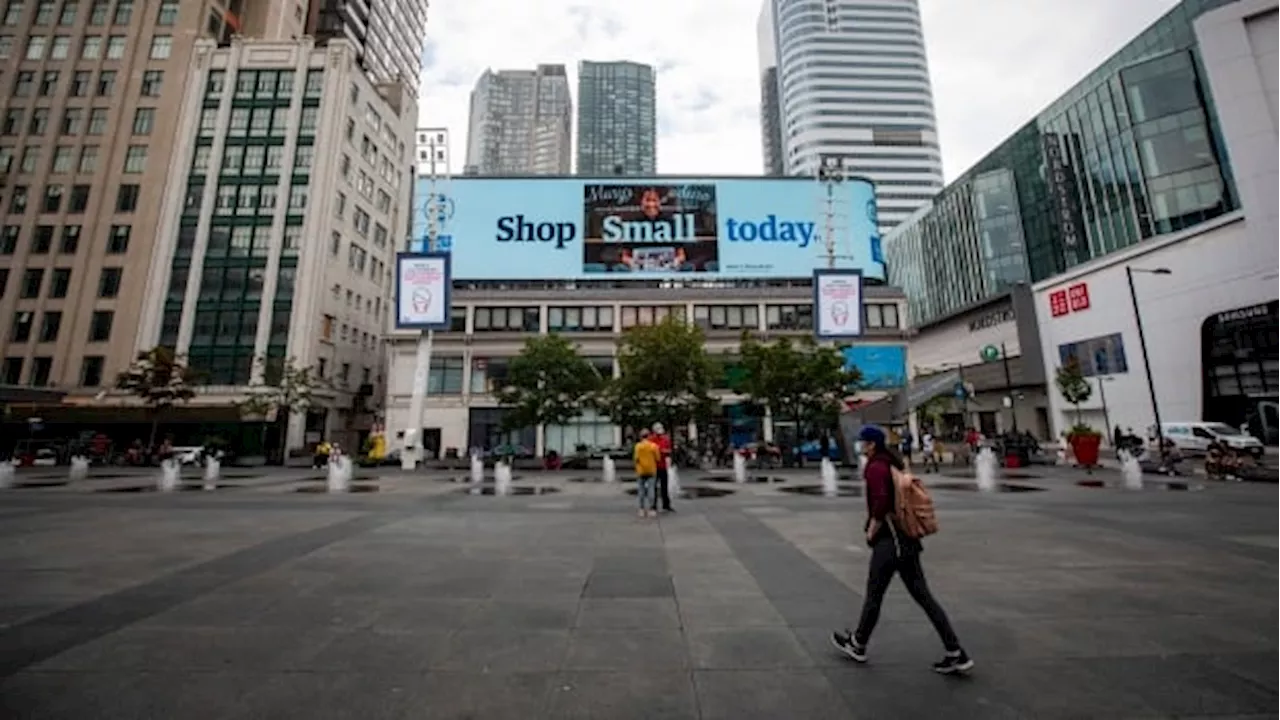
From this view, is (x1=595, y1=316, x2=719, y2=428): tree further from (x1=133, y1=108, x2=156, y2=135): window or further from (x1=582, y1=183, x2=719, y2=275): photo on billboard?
(x1=133, y1=108, x2=156, y2=135): window

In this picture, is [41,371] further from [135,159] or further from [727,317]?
[727,317]

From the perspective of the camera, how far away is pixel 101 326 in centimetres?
4253

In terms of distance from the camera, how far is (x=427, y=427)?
1740 inches

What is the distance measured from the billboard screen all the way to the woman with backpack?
42043mm

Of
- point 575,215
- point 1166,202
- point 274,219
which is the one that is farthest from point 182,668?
point 1166,202

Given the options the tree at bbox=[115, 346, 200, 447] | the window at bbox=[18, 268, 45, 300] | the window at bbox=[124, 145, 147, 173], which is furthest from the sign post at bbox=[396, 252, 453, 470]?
the window at bbox=[18, 268, 45, 300]

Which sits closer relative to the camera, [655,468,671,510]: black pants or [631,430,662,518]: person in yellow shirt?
[631,430,662,518]: person in yellow shirt

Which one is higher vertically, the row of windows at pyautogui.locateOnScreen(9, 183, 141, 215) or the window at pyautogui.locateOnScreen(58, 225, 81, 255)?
the row of windows at pyautogui.locateOnScreen(9, 183, 141, 215)

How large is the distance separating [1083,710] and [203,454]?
44736 mm

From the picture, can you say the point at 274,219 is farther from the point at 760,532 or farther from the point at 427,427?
the point at 760,532

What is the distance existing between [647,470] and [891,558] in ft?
26.7

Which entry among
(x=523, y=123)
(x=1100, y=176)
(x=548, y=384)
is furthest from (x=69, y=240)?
(x=523, y=123)

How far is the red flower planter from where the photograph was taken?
24.1 m

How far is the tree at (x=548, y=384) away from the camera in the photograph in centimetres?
3394
